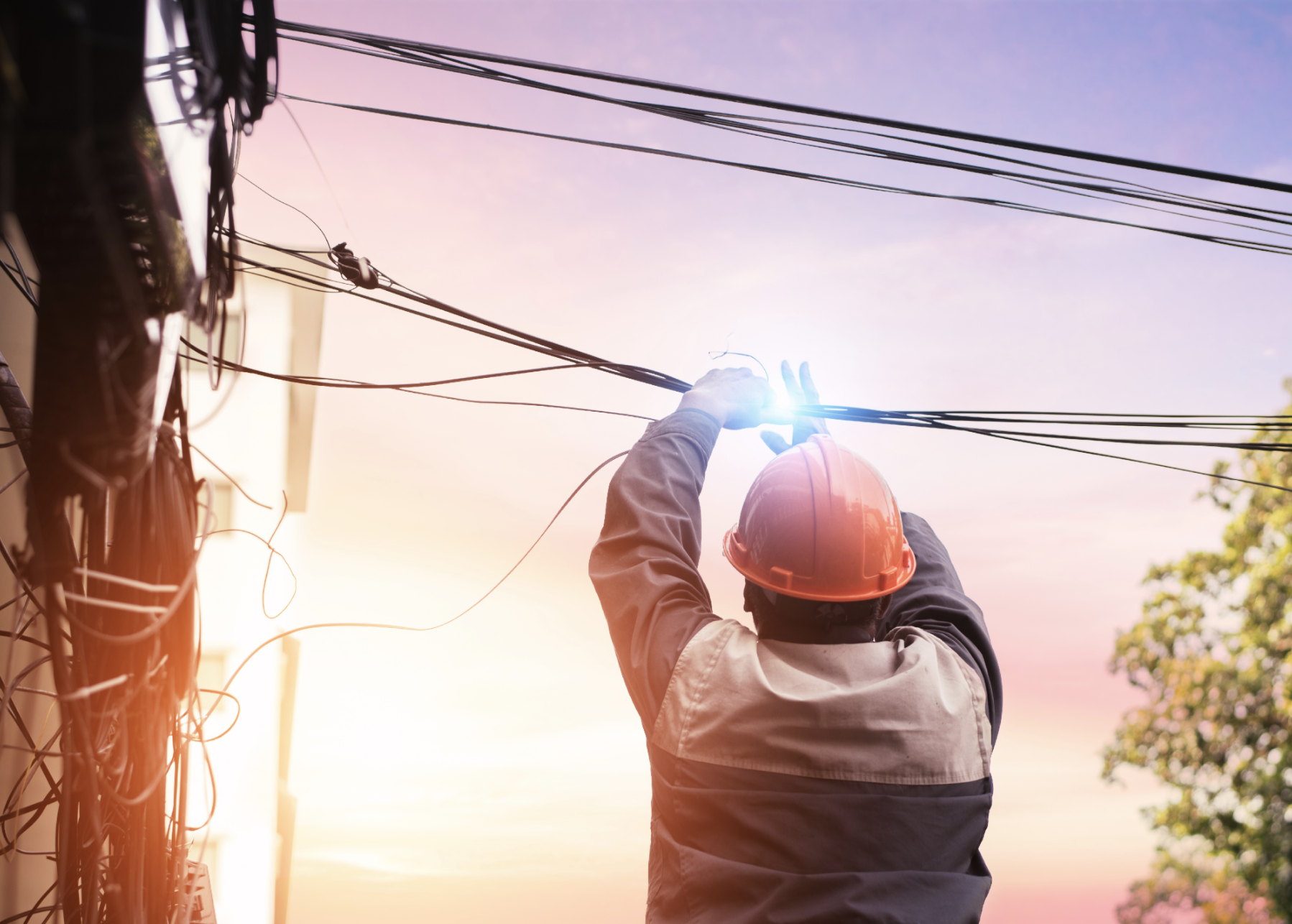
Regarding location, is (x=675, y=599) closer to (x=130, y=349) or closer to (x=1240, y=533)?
(x=130, y=349)

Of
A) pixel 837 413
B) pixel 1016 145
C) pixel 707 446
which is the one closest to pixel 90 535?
pixel 707 446

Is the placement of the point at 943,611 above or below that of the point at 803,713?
above

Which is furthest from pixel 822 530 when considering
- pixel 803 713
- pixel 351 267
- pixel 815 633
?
pixel 351 267

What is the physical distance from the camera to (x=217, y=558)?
7172mm

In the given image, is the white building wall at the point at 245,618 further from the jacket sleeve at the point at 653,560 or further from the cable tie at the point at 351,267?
the jacket sleeve at the point at 653,560

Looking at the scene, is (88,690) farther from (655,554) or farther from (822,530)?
(822,530)

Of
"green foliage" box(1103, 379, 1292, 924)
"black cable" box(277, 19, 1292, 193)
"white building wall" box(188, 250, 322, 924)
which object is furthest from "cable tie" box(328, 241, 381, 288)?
"green foliage" box(1103, 379, 1292, 924)

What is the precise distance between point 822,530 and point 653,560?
1.64ft

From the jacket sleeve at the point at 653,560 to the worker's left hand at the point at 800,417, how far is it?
578 mm

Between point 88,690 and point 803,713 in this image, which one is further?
point 803,713

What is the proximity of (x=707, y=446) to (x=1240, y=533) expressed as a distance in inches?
425

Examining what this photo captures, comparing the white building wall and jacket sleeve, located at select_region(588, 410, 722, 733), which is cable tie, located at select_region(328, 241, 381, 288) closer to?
jacket sleeve, located at select_region(588, 410, 722, 733)

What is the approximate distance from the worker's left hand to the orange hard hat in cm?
57

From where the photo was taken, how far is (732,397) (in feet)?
10.0
